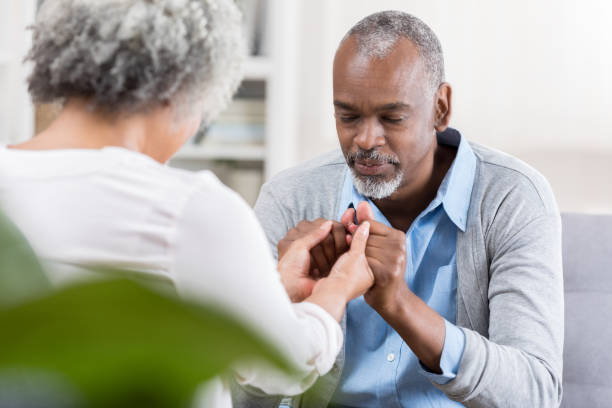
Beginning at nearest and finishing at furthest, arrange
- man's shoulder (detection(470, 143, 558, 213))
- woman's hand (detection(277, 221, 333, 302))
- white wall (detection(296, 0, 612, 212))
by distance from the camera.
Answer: woman's hand (detection(277, 221, 333, 302)) < man's shoulder (detection(470, 143, 558, 213)) < white wall (detection(296, 0, 612, 212))

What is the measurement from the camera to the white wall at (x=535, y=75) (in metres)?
2.87

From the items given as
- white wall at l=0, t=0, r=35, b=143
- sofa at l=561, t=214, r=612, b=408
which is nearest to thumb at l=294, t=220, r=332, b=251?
sofa at l=561, t=214, r=612, b=408

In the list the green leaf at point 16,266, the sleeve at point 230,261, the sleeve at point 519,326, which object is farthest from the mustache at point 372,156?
the green leaf at point 16,266

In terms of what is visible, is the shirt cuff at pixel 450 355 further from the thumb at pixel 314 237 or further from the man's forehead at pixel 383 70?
the man's forehead at pixel 383 70

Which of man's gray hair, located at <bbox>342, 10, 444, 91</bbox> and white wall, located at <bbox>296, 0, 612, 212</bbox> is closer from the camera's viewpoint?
man's gray hair, located at <bbox>342, 10, 444, 91</bbox>

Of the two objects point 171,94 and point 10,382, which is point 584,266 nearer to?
point 171,94

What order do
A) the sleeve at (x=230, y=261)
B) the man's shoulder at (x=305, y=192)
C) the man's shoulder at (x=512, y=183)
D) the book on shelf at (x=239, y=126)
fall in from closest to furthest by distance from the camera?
the sleeve at (x=230, y=261) → the man's shoulder at (x=512, y=183) → the man's shoulder at (x=305, y=192) → the book on shelf at (x=239, y=126)

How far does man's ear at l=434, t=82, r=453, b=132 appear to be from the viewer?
164cm

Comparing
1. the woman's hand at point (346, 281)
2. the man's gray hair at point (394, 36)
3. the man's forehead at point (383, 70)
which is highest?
the man's gray hair at point (394, 36)

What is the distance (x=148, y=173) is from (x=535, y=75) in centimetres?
244

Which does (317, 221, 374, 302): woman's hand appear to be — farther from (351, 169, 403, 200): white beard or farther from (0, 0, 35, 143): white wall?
(0, 0, 35, 143): white wall

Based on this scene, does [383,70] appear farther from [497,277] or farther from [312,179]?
[497,277]

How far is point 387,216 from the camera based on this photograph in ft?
5.41

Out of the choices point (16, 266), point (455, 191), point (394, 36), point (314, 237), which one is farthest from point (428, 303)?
point (16, 266)
